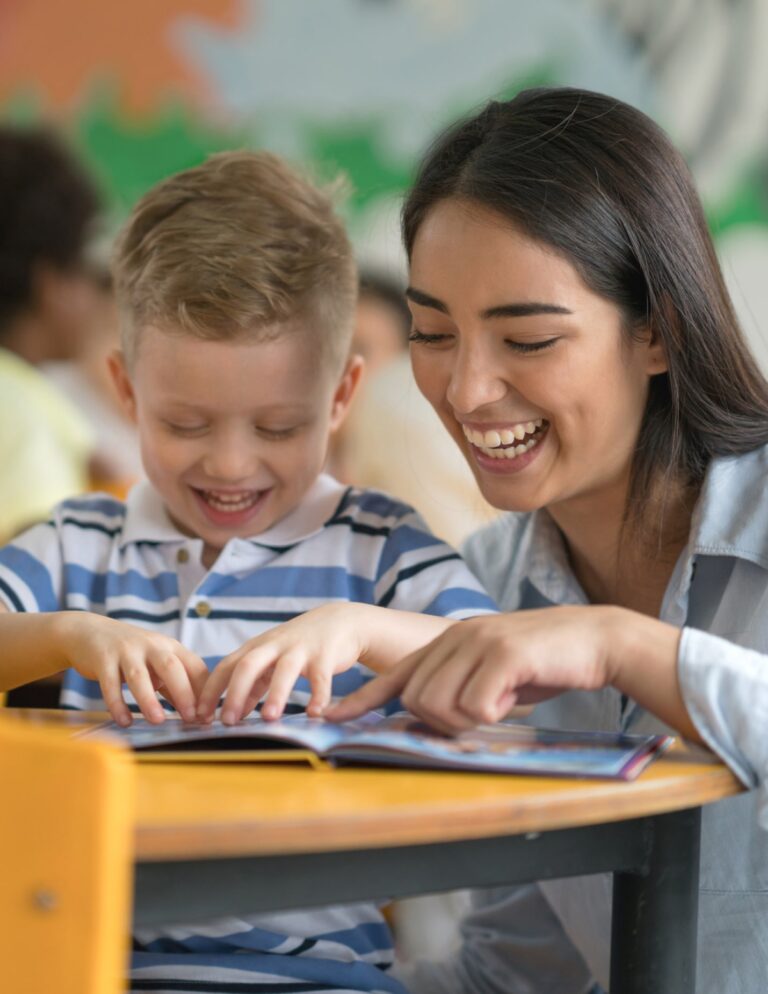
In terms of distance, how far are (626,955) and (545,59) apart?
356 cm

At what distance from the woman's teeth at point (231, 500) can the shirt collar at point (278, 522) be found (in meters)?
0.04

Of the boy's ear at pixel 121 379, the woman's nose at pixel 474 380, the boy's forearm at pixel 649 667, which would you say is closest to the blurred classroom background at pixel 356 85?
the boy's ear at pixel 121 379

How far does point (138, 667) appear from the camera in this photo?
1011mm

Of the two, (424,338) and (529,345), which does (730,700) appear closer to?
(529,345)

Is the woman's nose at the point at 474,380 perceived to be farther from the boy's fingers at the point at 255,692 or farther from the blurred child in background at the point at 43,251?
the blurred child in background at the point at 43,251

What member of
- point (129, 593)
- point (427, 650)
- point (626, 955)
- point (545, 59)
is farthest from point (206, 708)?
point (545, 59)

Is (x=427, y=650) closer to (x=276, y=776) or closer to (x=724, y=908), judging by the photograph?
(x=276, y=776)

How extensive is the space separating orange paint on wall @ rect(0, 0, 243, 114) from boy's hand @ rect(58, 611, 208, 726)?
349 centimetres

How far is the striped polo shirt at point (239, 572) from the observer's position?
52.1 inches

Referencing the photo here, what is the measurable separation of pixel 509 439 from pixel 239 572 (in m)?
0.32

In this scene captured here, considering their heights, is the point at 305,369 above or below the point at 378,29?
below

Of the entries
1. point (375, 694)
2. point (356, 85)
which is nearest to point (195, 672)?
point (375, 694)

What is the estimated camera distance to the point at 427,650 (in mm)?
931

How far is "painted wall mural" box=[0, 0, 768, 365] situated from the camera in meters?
3.83
